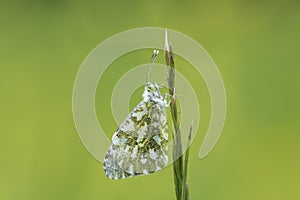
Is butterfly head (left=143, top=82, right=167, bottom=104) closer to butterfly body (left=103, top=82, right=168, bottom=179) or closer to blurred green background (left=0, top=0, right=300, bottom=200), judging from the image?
butterfly body (left=103, top=82, right=168, bottom=179)

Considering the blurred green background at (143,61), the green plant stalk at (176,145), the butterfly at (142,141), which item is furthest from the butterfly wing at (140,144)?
the blurred green background at (143,61)

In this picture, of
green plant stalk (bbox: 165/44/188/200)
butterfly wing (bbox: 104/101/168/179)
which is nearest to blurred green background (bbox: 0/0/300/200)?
butterfly wing (bbox: 104/101/168/179)

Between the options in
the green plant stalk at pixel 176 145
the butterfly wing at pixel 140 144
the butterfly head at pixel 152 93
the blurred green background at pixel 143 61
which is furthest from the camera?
the blurred green background at pixel 143 61

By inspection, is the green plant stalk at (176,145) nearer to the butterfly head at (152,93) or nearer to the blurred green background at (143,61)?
the butterfly head at (152,93)

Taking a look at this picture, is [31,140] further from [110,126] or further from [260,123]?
[260,123]

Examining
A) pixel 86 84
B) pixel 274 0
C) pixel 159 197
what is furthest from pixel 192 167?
pixel 274 0

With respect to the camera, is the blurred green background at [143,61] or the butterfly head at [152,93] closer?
the butterfly head at [152,93]

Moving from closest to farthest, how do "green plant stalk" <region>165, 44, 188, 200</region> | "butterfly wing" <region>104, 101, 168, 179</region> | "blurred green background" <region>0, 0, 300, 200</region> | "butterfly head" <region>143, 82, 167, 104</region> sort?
"green plant stalk" <region>165, 44, 188, 200</region> → "butterfly wing" <region>104, 101, 168, 179</region> → "butterfly head" <region>143, 82, 167, 104</region> → "blurred green background" <region>0, 0, 300, 200</region>
